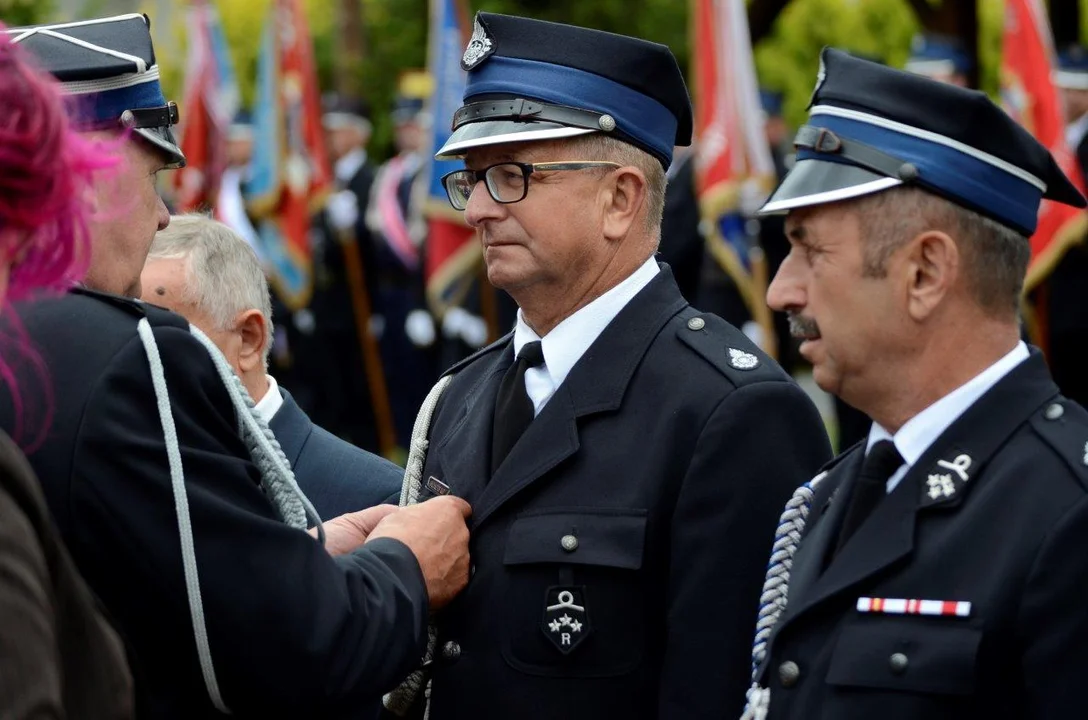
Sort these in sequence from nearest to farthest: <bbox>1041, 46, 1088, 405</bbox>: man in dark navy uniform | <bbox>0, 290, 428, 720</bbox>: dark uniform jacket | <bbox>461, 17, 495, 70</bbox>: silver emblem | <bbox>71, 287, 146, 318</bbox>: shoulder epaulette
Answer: <bbox>0, 290, 428, 720</bbox>: dark uniform jacket → <bbox>71, 287, 146, 318</bbox>: shoulder epaulette → <bbox>461, 17, 495, 70</bbox>: silver emblem → <bbox>1041, 46, 1088, 405</bbox>: man in dark navy uniform

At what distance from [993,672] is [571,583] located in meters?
0.89

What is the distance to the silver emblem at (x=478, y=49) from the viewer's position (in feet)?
11.6

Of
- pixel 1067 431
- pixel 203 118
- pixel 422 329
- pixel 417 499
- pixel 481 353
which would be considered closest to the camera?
pixel 1067 431

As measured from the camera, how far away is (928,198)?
8.85 ft

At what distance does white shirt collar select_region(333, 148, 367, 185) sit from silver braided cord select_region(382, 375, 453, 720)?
40.9 ft

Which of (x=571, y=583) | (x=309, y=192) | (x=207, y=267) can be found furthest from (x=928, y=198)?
(x=309, y=192)

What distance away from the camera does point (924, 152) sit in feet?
8.89

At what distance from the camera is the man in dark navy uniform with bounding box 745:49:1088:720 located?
243 cm

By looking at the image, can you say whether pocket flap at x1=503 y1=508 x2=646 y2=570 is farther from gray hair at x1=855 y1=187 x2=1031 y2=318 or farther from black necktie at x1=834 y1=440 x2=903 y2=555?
gray hair at x1=855 y1=187 x2=1031 y2=318

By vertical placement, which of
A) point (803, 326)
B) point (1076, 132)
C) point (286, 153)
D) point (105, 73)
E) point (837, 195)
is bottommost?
point (286, 153)

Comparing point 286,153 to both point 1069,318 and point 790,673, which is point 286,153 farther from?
point 790,673

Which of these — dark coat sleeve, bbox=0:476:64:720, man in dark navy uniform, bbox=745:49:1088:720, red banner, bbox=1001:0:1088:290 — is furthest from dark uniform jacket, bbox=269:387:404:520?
red banner, bbox=1001:0:1088:290

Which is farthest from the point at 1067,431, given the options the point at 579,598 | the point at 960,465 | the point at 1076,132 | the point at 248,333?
the point at 1076,132

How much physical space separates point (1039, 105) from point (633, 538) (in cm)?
690
